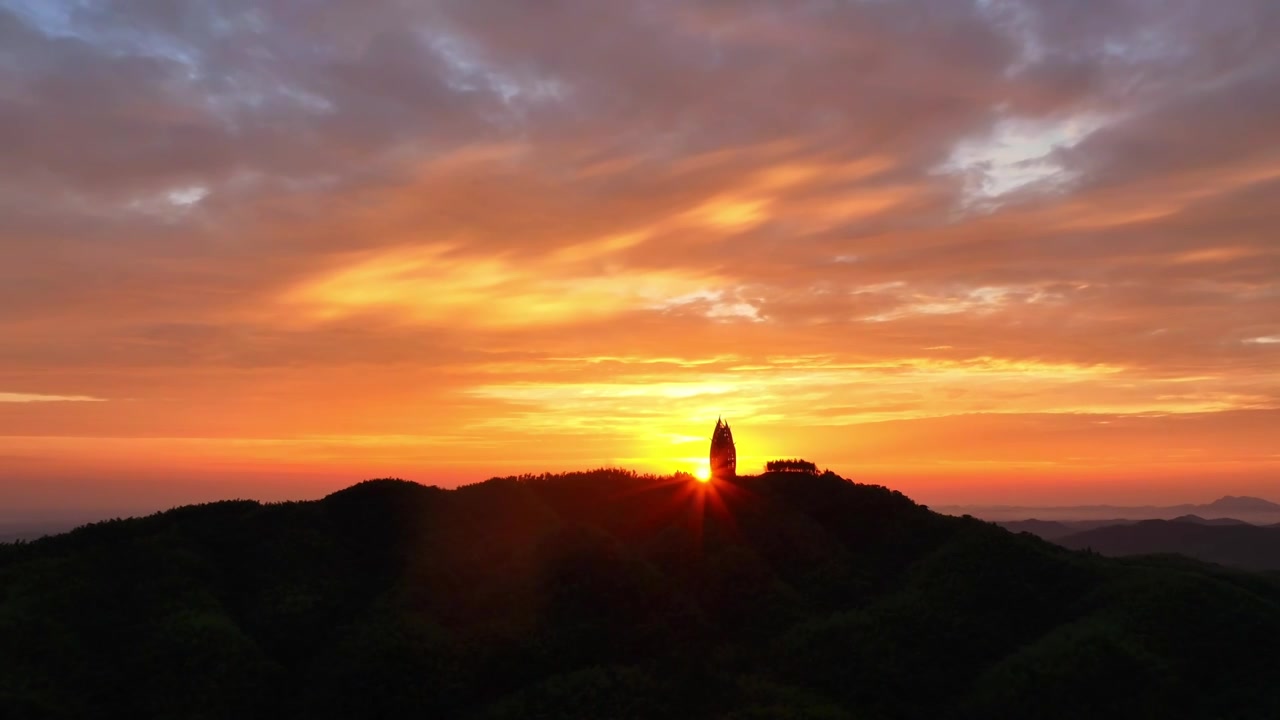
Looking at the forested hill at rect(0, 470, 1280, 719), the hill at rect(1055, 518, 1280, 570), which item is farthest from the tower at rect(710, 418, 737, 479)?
the hill at rect(1055, 518, 1280, 570)

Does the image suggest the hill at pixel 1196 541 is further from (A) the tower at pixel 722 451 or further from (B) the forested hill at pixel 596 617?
(B) the forested hill at pixel 596 617

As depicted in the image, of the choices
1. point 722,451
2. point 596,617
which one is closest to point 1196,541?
point 722,451

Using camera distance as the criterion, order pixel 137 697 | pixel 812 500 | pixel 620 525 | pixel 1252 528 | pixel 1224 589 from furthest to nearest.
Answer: pixel 1252 528 < pixel 812 500 < pixel 620 525 < pixel 1224 589 < pixel 137 697

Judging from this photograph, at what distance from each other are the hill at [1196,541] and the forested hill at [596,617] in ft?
344

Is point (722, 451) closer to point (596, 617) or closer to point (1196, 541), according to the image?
point (596, 617)

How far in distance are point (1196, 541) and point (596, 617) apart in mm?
155805

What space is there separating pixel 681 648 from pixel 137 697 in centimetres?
1854

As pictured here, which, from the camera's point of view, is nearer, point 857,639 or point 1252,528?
point 857,639

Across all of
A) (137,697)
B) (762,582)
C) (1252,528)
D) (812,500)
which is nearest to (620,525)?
(762,582)

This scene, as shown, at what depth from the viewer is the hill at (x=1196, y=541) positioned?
5305 inches

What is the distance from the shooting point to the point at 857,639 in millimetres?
32719

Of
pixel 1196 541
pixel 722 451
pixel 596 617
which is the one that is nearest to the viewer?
pixel 596 617

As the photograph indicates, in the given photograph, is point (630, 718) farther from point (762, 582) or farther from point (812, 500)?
point (812, 500)

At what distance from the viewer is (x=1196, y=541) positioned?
151000 millimetres
